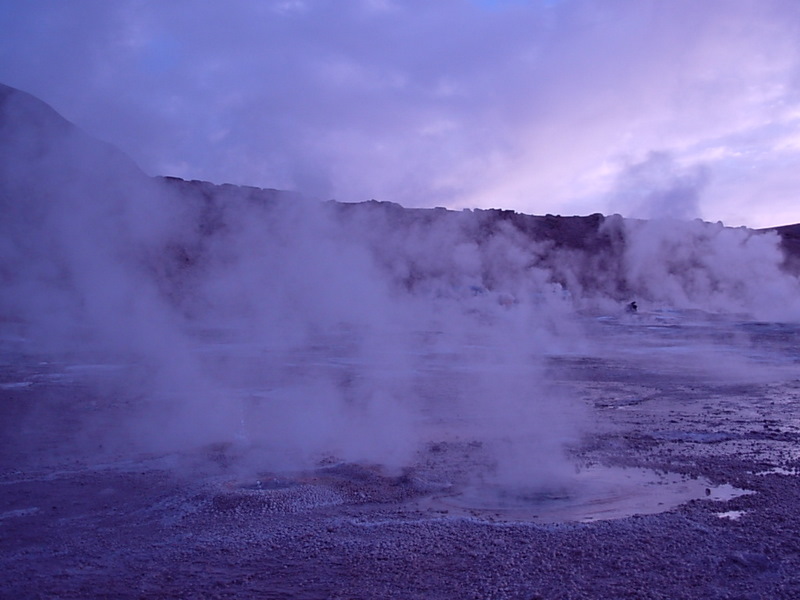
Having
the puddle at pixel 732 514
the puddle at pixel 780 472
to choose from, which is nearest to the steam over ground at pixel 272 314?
the puddle at pixel 732 514

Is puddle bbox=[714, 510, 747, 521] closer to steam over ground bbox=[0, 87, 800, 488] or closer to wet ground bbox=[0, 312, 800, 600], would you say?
wet ground bbox=[0, 312, 800, 600]

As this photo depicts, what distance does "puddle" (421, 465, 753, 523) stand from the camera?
19.5ft

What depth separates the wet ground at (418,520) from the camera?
4.58 m

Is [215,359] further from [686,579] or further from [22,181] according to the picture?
[686,579]

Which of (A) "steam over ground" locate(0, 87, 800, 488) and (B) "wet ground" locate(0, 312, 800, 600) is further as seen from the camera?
(A) "steam over ground" locate(0, 87, 800, 488)

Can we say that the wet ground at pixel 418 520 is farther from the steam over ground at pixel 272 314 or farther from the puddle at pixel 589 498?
the steam over ground at pixel 272 314

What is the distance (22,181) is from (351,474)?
1234 centimetres

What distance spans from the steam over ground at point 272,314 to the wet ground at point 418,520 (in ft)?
1.86

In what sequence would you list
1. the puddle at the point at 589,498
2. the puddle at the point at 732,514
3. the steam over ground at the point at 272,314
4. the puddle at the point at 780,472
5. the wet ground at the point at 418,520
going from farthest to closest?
the steam over ground at the point at 272,314
the puddle at the point at 780,472
the puddle at the point at 589,498
the puddle at the point at 732,514
the wet ground at the point at 418,520

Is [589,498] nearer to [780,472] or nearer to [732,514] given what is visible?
[732,514]

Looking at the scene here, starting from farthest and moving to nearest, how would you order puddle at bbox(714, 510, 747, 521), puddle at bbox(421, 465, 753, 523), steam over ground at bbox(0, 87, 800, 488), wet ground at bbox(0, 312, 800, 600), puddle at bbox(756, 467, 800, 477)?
steam over ground at bbox(0, 87, 800, 488)
puddle at bbox(756, 467, 800, 477)
puddle at bbox(421, 465, 753, 523)
puddle at bbox(714, 510, 747, 521)
wet ground at bbox(0, 312, 800, 600)

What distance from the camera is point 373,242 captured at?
1997 cm

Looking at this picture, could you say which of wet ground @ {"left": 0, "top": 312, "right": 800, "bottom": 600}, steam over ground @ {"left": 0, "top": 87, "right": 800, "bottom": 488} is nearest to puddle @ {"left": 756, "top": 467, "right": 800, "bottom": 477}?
wet ground @ {"left": 0, "top": 312, "right": 800, "bottom": 600}

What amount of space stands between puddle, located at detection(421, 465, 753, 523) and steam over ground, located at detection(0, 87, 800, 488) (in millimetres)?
499
